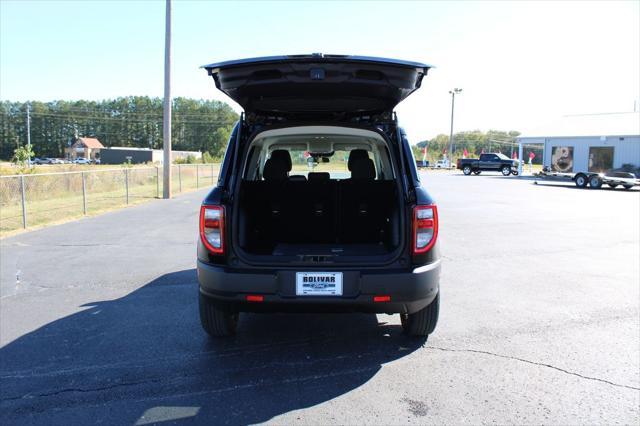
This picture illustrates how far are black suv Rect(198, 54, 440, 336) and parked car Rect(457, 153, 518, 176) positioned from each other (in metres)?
39.8

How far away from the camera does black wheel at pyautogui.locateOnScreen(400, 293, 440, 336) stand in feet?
13.2

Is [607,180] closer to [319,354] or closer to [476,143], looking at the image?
[319,354]

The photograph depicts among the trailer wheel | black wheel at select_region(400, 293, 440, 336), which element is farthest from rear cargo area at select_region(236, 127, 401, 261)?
the trailer wheel

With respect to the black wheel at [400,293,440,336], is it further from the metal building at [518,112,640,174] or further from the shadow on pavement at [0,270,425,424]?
the metal building at [518,112,640,174]

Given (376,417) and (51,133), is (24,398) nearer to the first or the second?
(376,417)

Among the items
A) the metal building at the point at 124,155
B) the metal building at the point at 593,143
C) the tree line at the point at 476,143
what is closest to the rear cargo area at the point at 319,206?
the metal building at the point at 593,143

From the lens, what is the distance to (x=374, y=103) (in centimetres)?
416

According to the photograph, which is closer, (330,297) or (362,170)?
(330,297)

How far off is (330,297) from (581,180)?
27.6 meters

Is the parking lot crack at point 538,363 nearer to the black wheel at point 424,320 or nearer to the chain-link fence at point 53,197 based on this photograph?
the black wheel at point 424,320

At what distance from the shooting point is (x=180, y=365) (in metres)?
3.66

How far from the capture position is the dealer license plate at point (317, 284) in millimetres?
3453

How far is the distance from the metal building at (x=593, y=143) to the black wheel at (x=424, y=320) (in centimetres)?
3309

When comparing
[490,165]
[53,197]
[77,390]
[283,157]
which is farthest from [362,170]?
[490,165]
